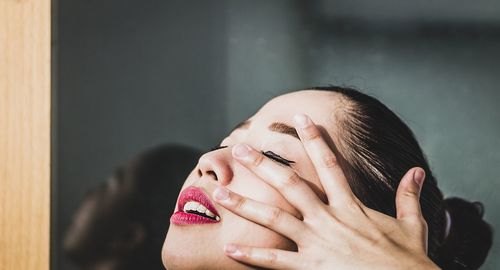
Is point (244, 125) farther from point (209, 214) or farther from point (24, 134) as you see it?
point (24, 134)

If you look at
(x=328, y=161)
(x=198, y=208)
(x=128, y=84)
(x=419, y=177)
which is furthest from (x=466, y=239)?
(x=128, y=84)

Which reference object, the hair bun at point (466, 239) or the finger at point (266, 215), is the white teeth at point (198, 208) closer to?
the finger at point (266, 215)

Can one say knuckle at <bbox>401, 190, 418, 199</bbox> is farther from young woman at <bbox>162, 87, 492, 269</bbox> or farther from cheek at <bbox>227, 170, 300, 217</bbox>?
cheek at <bbox>227, 170, 300, 217</bbox>

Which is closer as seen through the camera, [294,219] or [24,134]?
[294,219]

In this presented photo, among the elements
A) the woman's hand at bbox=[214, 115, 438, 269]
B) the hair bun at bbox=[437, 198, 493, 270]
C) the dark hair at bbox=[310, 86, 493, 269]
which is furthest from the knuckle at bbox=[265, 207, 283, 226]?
the hair bun at bbox=[437, 198, 493, 270]

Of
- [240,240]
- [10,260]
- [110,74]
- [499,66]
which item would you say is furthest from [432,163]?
[10,260]

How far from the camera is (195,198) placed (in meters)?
0.63

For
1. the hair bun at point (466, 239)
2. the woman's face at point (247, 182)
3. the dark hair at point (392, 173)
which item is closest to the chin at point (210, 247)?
the woman's face at point (247, 182)

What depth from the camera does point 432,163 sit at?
703 millimetres

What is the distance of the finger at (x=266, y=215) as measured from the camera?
0.58m

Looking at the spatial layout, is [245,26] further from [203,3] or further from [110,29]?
[110,29]

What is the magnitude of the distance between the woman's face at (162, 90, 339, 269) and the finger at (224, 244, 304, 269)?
0.06ft

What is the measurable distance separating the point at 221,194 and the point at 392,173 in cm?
21

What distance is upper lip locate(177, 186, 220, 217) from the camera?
0.62 m
